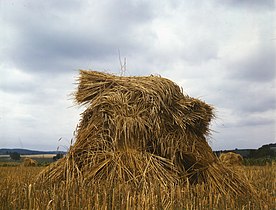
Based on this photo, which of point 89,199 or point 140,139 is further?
point 140,139

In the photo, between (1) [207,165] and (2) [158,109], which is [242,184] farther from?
(2) [158,109]

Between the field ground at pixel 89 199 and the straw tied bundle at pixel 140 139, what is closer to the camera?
the field ground at pixel 89 199

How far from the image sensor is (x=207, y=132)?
7535mm

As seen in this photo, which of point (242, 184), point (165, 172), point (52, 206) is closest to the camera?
point (52, 206)

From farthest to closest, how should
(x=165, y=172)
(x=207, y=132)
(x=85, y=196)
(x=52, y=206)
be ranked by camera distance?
1. (x=207, y=132)
2. (x=165, y=172)
3. (x=85, y=196)
4. (x=52, y=206)

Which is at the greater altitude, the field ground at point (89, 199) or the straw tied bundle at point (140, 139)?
the straw tied bundle at point (140, 139)

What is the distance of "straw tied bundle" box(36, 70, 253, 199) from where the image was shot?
19.2ft

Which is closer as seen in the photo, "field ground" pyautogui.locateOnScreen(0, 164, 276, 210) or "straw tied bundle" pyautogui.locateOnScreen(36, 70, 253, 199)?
"field ground" pyautogui.locateOnScreen(0, 164, 276, 210)

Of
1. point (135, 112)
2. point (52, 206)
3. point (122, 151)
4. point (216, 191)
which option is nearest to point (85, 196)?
point (52, 206)

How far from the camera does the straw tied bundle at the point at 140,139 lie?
19.2 ft

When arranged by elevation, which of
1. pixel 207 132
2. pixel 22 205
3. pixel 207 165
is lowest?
pixel 22 205

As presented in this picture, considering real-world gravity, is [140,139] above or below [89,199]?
above

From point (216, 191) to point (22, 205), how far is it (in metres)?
3.18

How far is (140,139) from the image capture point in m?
6.16
